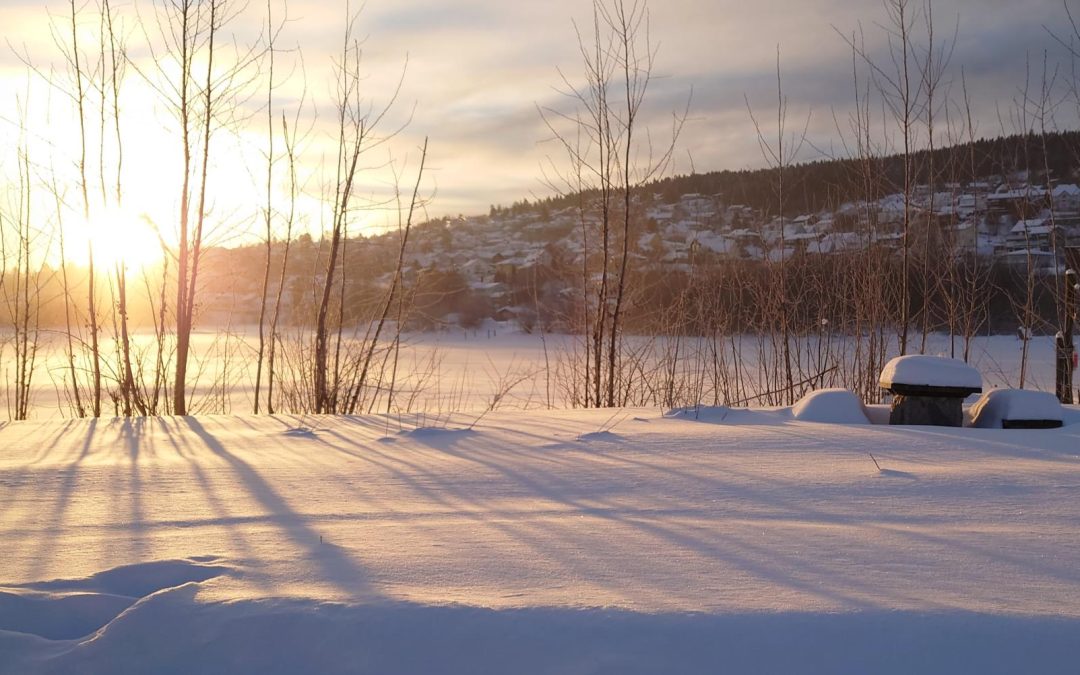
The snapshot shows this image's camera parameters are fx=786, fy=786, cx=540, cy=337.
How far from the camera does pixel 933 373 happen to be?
3.51 m

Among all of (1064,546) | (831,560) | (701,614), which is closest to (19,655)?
(701,614)

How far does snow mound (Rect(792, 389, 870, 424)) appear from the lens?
3.51 m

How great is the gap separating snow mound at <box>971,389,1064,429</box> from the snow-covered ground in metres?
0.51

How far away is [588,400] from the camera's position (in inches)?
218

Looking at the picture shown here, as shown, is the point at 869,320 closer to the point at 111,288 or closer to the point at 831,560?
the point at 831,560

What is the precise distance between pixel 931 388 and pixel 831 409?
1.48ft

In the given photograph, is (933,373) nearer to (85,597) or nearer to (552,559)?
(552,559)

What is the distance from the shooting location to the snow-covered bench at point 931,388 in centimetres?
351

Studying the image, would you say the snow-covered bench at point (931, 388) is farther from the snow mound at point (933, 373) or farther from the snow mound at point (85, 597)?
the snow mound at point (85, 597)

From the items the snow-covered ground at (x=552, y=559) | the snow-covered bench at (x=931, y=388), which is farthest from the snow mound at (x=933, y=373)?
the snow-covered ground at (x=552, y=559)

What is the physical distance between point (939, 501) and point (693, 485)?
2.10 feet

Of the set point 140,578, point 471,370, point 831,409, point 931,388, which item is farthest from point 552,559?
point 471,370

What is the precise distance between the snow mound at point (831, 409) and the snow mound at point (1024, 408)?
58 centimetres

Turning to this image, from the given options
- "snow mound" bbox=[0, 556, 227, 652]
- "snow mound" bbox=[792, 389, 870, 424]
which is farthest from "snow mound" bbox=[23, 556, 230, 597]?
"snow mound" bbox=[792, 389, 870, 424]
